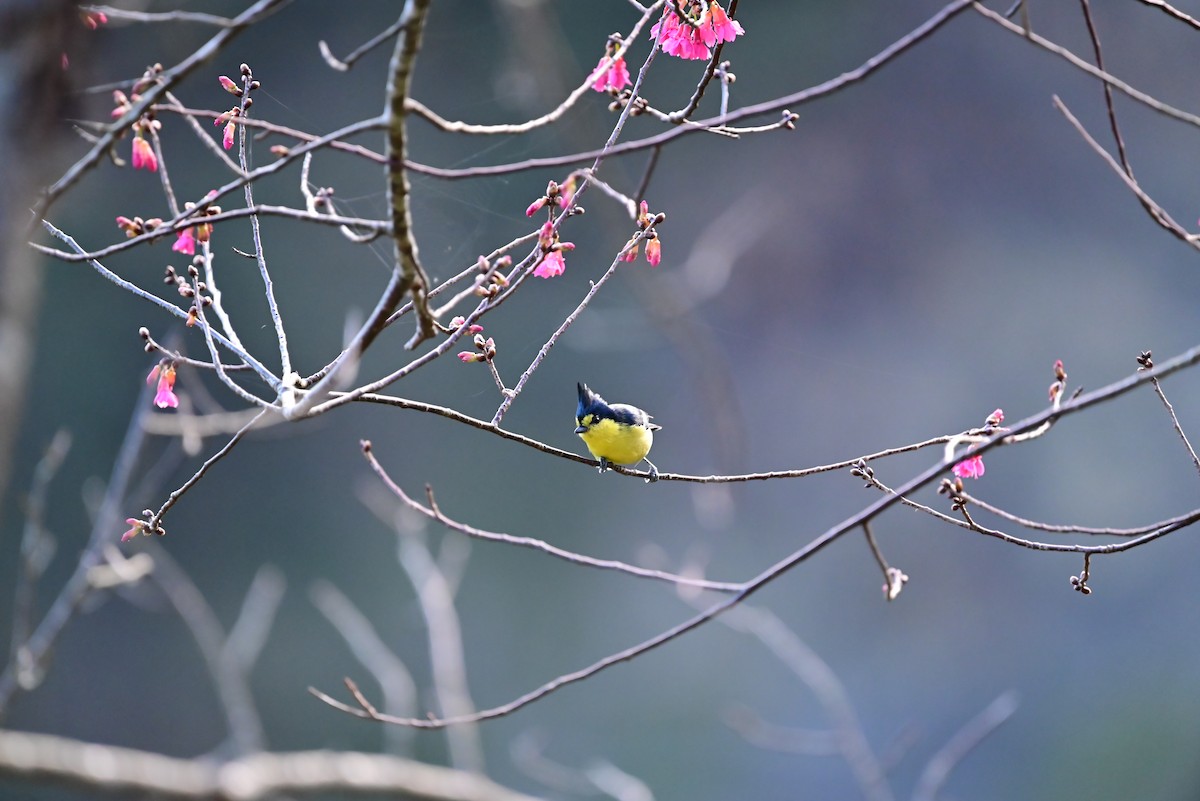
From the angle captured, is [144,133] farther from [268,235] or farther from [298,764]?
[268,235]

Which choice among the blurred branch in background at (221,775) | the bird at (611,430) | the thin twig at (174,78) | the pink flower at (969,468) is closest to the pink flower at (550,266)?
the thin twig at (174,78)

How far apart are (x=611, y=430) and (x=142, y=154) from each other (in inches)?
41.3

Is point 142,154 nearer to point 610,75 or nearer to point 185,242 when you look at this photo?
point 185,242

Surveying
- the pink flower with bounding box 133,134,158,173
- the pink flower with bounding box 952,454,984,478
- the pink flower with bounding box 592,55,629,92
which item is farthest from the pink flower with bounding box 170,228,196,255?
the pink flower with bounding box 952,454,984,478

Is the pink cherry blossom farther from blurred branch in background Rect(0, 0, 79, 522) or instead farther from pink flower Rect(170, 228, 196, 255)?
blurred branch in background Rect(0, 0, 79, 522)

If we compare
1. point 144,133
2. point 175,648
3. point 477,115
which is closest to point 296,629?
point 175,648

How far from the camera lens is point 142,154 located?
49.7 inches

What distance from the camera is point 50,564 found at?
16.5ft

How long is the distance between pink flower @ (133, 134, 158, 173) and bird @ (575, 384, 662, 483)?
97 cm

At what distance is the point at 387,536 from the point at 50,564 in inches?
64.1

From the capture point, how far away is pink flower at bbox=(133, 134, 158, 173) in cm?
125

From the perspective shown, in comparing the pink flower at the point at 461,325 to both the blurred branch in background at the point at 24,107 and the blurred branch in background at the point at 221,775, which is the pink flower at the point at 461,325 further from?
the blurred branch in background at the point at 221,775

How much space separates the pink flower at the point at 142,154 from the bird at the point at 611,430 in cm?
97

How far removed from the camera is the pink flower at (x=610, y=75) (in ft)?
4.01
